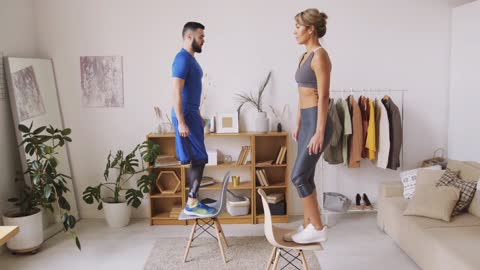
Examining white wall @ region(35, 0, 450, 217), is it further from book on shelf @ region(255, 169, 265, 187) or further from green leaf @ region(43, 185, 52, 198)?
green leaf @ region(43, 185, 52, 198)

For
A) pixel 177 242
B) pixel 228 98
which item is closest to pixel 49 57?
pixel 228 98

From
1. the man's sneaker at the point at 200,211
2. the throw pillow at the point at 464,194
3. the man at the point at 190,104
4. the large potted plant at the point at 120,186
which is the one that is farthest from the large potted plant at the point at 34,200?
the throw pillow at the point at 464,194

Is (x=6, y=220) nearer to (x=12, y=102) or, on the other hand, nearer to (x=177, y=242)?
(x=12, y=102)

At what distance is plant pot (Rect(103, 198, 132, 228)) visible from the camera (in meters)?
4.72

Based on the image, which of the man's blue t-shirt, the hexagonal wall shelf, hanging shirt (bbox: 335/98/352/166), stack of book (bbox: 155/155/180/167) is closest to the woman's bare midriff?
the man's blue t-shirt

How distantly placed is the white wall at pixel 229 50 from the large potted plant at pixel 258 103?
0.09m

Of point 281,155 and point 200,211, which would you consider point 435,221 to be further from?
point 200,211

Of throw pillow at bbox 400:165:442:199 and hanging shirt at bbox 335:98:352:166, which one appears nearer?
throw pillow at bbox 400:165:442:199

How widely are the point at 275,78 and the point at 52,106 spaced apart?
2.38 metres

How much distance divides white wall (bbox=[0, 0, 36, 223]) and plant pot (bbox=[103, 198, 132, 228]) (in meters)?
0.89

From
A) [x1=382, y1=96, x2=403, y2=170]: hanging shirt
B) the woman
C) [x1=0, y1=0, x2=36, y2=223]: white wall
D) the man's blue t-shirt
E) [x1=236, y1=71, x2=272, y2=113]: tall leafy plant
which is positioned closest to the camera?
the woman

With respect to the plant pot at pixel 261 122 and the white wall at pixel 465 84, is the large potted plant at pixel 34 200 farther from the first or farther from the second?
the white wall at pixel 465 84

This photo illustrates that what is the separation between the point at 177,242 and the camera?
429cm

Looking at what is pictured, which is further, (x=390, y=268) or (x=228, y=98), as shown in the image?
(x=228, y=98)
